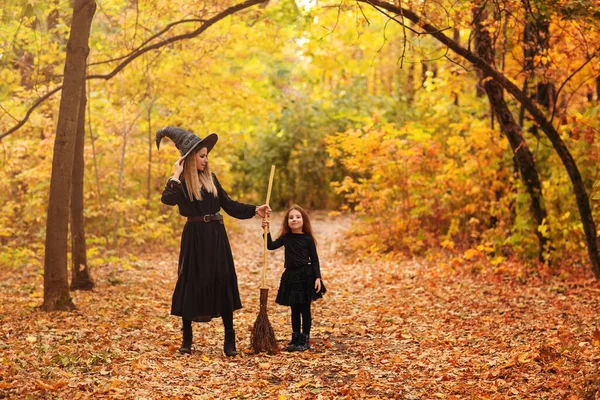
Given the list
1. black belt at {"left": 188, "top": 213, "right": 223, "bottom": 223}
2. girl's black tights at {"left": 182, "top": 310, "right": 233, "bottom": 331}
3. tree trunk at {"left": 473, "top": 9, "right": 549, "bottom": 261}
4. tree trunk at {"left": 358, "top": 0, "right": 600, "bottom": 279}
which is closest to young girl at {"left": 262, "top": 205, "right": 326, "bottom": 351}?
girl's black tights at {"left": 182, "top": 310, "right": 233, "bottom": 331}

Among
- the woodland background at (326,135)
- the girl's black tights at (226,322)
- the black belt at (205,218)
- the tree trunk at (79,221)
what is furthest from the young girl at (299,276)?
the tree trunk at (79,221)

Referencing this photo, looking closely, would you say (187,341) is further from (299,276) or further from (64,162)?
(64,162)

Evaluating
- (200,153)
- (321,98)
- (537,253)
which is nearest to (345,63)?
(321,98)

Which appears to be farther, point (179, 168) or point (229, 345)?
point (229, 345)

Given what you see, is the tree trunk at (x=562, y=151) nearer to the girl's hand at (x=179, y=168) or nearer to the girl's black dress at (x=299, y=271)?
the girl's black dress at (x=299, y=271)

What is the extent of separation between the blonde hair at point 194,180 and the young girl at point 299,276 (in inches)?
34.0

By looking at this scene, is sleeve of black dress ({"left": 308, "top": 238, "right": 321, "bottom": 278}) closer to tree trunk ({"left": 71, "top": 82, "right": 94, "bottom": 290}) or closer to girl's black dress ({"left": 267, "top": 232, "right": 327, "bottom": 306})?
girl's black dress ({"left": 267, "top": 232, "right": 327, "bottom": 306})

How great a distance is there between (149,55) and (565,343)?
8.32 meters

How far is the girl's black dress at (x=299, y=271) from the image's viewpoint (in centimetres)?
666

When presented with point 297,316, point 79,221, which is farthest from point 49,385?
point 79,221

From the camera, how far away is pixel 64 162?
7.41m

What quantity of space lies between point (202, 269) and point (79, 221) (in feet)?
12.2

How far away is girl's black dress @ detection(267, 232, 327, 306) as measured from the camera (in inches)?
262

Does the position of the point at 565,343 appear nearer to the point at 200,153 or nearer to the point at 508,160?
the point at 200,153
